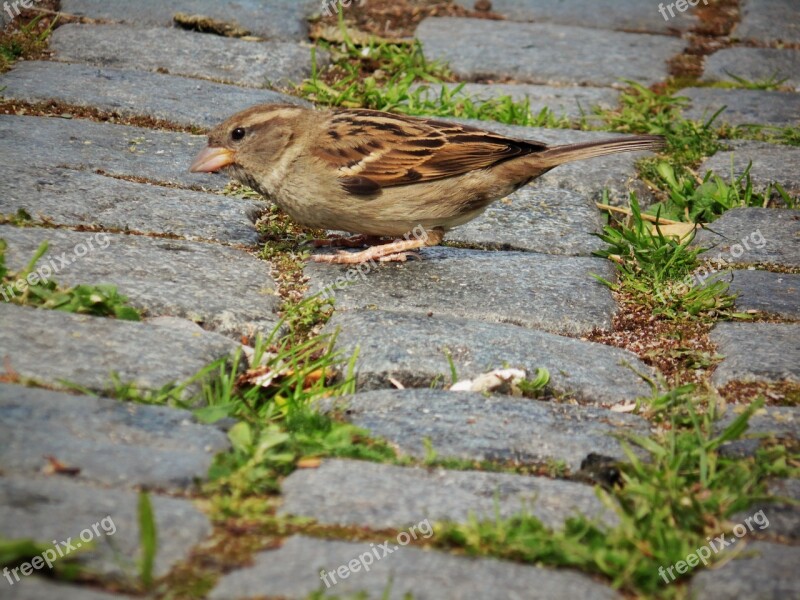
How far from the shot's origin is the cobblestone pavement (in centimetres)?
258

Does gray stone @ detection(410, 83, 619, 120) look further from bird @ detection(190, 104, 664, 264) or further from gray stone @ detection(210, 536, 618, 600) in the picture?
gray stone @ detection(210, 536, 618, 600)

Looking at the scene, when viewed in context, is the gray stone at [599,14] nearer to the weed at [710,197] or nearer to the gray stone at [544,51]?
the gray stone at [544,51]

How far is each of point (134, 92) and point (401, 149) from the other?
72.8 inches

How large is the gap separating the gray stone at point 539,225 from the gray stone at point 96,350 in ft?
6.12

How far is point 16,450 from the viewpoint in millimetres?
2727

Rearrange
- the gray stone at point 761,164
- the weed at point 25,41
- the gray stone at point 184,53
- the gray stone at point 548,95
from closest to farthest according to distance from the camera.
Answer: the gray stone at point 761,164 < the weed at point 25,41 < the gray stone at point 184,53 < the gray stone at point 548,95

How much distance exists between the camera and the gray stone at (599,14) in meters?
7.88

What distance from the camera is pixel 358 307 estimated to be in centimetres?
429

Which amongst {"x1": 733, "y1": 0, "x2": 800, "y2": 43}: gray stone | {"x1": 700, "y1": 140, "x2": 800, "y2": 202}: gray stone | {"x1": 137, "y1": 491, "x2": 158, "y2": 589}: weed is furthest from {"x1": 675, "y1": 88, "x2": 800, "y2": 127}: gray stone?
{"x1": 137, "y1": 491, "x2": 158, "y2": 589}: weed

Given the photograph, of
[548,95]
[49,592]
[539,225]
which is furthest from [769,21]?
[49,592]

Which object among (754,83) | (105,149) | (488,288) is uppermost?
(754,83)

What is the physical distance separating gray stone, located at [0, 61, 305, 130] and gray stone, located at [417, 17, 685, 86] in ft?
4.77

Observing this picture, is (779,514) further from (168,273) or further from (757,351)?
(168,273)

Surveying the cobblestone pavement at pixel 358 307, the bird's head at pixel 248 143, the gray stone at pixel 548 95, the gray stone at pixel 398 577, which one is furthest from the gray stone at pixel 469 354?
the gray stone at pixel 548 95
